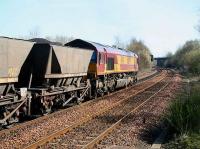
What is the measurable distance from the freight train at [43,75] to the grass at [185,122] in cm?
537

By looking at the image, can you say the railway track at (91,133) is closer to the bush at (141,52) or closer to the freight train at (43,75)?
the freight train at (43,75)

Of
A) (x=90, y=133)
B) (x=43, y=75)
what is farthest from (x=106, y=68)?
(x=90, y=133)

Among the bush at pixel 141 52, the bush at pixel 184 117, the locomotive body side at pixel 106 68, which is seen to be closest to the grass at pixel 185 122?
the bush at pixel 184 117

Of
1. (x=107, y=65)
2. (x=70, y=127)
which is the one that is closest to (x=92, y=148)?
(x=70, y=127)

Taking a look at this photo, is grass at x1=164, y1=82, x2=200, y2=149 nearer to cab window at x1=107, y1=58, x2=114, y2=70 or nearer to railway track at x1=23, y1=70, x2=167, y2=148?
railway track at x1=23, y1=70, x2=167, y2=148

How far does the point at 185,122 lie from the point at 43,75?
21.7ft

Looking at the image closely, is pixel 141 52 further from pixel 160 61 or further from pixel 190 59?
pixel 160 61

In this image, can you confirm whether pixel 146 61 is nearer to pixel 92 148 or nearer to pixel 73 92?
pixel 73 92

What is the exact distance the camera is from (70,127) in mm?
14023

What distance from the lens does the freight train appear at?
13.9 metres

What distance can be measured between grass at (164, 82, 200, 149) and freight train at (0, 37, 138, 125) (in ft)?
17.6

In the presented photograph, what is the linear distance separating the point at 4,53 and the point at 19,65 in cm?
115

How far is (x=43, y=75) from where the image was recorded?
16750mm

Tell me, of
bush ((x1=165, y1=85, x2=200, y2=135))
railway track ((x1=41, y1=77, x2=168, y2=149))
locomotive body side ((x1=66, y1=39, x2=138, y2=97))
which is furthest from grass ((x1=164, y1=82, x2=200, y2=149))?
locomotive body side ((x1=66, y1=39, x2=138, y2=97))
